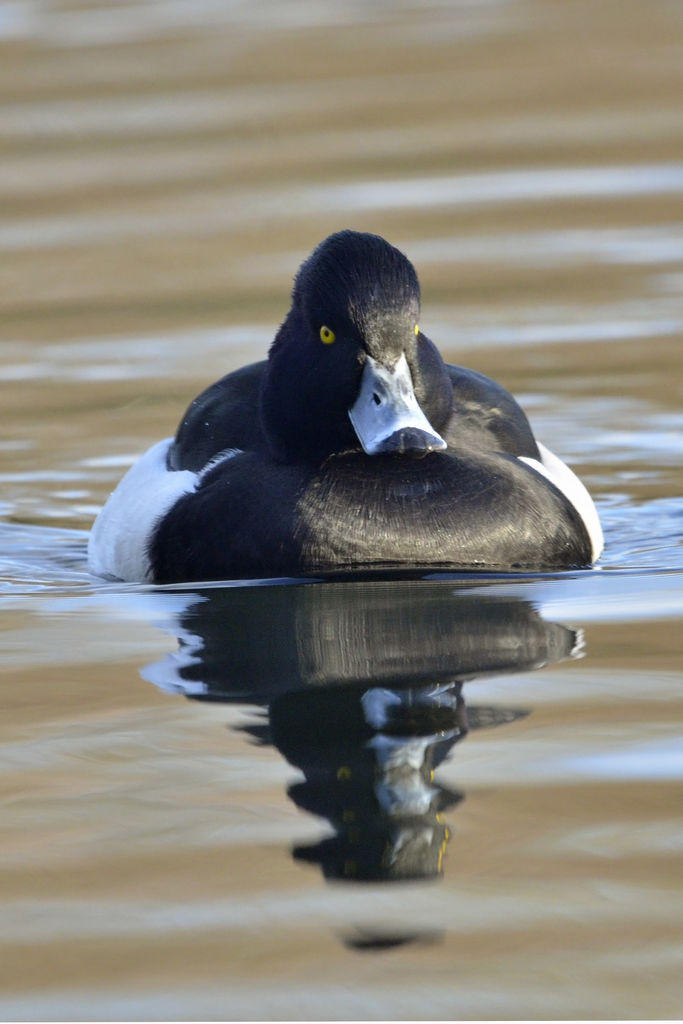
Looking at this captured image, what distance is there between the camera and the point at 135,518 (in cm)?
567

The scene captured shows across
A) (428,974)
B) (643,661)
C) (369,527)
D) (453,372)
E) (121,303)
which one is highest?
(121,303)

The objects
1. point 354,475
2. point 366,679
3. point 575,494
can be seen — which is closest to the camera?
point 366,679

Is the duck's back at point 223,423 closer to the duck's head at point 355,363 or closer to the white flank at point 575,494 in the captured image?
the duck's head at point 355,363

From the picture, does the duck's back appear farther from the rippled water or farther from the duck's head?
the rippled water

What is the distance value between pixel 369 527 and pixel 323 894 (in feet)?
6.63

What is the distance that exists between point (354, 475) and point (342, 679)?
106cm

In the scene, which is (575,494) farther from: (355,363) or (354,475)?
(355,363)

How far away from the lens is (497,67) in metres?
13.8

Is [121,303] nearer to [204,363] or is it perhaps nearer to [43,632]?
[204,363]

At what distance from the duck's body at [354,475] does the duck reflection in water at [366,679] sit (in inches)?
4.8

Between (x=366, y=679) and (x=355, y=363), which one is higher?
(x=355, y=363)

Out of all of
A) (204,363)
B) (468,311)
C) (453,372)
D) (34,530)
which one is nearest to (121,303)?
(204,363)

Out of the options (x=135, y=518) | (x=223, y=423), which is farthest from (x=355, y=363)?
(x=135, y=518)

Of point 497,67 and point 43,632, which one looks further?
point 497,67
